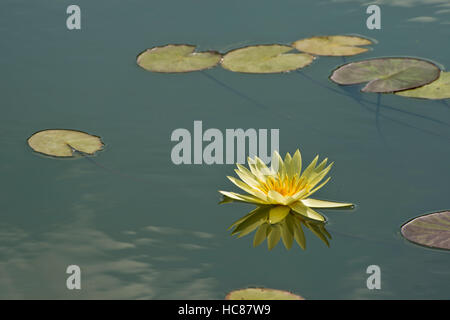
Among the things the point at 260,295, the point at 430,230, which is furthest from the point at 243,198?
the point at 430,230

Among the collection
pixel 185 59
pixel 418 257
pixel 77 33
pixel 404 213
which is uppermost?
pixel 77 33

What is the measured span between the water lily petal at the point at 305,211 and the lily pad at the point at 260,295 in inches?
18.1

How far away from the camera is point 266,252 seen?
8.98 feet

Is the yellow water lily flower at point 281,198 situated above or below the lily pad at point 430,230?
above

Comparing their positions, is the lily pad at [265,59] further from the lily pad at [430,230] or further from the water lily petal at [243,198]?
the lily pad at [430,230]

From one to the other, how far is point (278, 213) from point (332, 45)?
1874 mm

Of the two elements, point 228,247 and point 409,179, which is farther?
point 409,179

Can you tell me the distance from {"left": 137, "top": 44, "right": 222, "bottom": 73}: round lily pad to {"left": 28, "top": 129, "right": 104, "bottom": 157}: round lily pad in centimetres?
89

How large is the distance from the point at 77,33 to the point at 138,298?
2.71 m

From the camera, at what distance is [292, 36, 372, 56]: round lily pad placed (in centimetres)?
435

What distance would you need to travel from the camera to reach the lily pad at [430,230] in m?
2.71

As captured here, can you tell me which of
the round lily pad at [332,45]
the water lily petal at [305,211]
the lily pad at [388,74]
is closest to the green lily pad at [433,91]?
the lily pad at [388,74]
